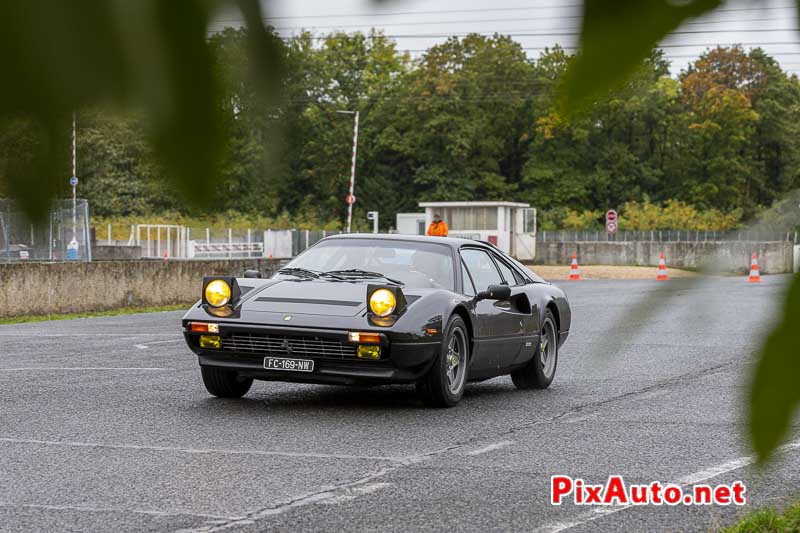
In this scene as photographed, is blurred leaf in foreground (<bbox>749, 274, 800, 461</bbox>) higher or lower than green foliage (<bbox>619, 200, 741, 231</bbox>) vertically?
lower

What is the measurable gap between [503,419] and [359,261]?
1703 millimetres

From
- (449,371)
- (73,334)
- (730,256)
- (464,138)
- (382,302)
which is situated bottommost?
(73,334)

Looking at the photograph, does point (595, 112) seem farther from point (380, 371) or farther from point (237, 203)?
point (380, 371)

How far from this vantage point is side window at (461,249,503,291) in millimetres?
10086

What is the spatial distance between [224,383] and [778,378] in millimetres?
8531

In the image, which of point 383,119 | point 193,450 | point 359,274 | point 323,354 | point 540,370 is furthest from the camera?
point 540,370

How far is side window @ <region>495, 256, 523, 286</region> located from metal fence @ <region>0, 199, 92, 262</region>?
965 cm

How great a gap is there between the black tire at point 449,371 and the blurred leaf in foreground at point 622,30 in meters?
7.95

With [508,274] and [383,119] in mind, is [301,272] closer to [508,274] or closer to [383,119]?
[508,274]

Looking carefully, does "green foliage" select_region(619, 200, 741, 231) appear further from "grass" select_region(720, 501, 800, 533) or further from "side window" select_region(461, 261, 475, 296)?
"side window" select_region(461, 261, 475, 296)

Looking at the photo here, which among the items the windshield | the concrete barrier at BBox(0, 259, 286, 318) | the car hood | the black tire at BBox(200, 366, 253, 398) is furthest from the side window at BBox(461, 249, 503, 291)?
the concrete barrier at BBox(0, 259, 286, 318)

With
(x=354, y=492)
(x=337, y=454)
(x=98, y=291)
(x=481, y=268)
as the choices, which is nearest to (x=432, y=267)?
(x=481, y=268)

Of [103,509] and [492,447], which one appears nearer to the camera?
[103,509]

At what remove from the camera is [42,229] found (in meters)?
0.99
